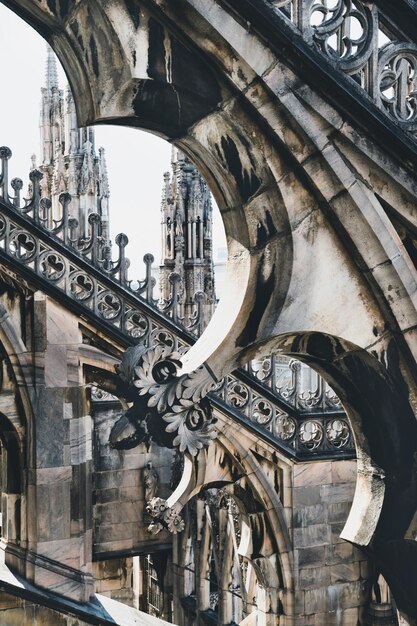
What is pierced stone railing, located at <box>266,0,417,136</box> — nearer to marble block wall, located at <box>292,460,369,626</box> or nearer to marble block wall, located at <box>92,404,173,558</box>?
marble block wall, located at <box>292,460,369,626</box>

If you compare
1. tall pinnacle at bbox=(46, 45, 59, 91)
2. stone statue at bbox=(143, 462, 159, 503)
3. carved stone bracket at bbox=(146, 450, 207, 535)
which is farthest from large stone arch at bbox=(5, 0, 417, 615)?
tall pinnacle at bbox=(46, 45, 59, 91)

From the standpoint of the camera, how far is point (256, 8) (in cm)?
229

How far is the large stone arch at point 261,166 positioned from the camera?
2301 mm

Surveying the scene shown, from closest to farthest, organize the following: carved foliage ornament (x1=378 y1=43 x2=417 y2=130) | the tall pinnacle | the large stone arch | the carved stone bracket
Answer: the large stone arch
carved foliage ornament (x1=378 y1=43 x2=417 y2=130)
the carved stone bracket
the tall pinnacle

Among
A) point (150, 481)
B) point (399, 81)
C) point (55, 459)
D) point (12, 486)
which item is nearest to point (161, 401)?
point (399, 81)

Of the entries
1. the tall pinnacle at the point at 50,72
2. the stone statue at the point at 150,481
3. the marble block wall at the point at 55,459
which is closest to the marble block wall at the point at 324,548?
the marble block wall at the point at 55,459

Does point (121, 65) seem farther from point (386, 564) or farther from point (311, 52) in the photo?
point (386, 564)

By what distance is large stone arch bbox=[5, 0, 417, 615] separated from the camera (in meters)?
2.30

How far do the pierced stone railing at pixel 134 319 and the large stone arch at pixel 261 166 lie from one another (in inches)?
244

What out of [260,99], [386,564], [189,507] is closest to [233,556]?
[189,507]

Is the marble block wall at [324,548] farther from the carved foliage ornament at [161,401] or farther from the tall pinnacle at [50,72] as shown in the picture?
the tall pinnacle at [50,72]

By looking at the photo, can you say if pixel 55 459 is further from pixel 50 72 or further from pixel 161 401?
pixel 50 72

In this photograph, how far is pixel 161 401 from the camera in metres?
2.36

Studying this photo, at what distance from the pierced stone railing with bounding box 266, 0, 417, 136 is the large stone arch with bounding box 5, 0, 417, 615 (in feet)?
0.39
